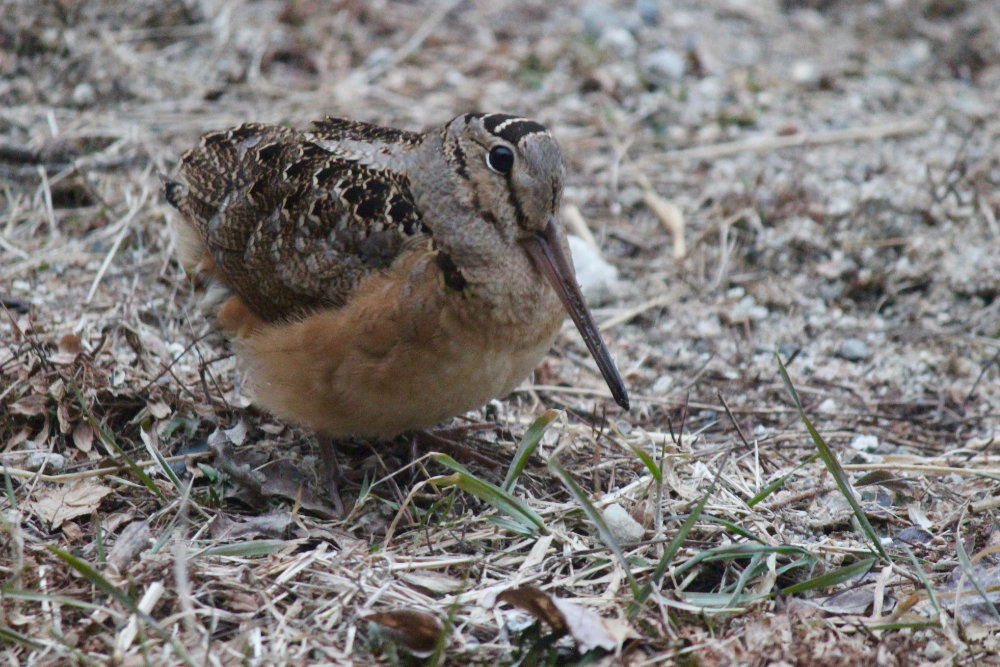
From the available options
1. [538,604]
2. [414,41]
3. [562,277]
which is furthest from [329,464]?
[414,41]

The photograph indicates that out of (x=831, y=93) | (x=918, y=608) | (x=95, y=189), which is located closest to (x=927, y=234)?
(x=831, y=93)

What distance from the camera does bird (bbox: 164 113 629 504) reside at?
3326 mm

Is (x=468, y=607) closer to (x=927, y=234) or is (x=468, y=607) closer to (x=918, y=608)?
(x=918, y=608)

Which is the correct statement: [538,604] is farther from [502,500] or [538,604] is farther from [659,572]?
[502,500]

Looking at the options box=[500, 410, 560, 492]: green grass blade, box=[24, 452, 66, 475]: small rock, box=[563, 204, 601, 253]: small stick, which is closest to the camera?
box=[500, 410, 560, 492]: green grass blade

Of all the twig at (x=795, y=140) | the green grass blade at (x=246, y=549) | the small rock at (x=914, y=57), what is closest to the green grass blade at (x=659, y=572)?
the green grass blade at (x=246, y=549)

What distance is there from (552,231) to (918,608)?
1.53 m

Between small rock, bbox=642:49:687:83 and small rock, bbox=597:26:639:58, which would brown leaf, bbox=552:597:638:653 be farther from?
small rock, bbox=597:26:639:58

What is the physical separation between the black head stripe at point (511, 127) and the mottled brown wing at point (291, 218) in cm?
34

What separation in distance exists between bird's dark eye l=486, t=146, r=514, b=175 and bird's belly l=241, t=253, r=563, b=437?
40cm

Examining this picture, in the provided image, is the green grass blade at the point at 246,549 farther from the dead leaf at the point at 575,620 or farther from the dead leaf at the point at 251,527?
the dead leaf at the point at 575,620

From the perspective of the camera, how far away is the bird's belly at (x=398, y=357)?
3.29 m

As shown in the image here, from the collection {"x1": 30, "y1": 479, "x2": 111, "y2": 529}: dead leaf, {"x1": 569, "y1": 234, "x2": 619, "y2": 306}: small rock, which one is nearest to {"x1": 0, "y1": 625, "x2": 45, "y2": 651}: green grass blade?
{"x1": 30, "y1": 479, "x2": 111, "y2": 529}: dead leaf

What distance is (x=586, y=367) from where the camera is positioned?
452cm
